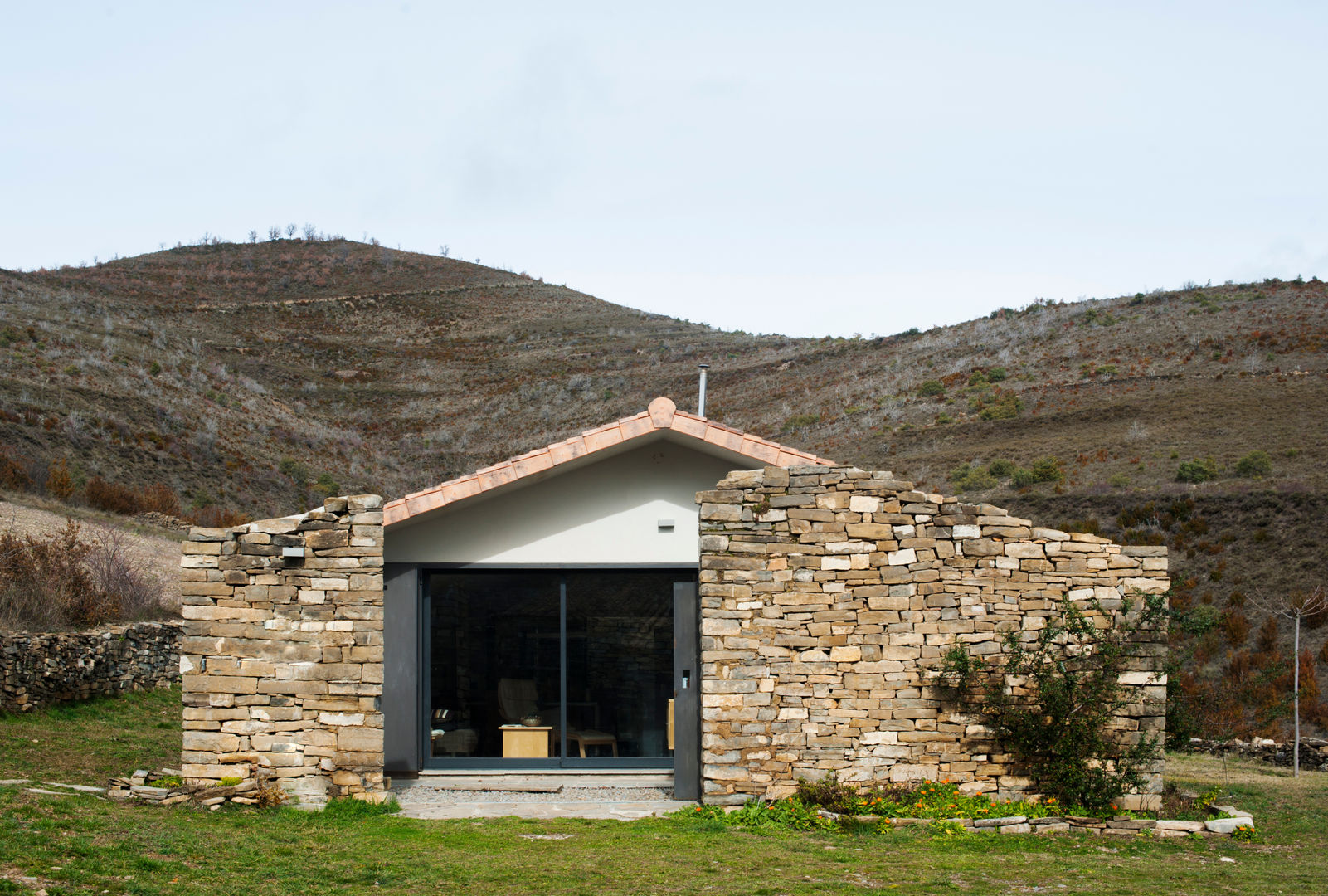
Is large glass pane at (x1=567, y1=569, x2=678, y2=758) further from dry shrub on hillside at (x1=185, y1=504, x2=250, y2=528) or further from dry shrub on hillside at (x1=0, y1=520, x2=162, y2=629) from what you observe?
dry shrub on hillside at (x1=185, y1=504, x2=250, y2=528)

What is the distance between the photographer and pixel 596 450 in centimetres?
1198

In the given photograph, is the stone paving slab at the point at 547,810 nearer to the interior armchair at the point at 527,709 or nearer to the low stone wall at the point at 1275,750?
the interior armchair at the point at 527,709

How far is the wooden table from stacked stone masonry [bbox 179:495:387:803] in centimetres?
260

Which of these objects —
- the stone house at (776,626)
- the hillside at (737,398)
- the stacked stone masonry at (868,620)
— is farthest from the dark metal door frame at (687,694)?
the hillside at (737,398)

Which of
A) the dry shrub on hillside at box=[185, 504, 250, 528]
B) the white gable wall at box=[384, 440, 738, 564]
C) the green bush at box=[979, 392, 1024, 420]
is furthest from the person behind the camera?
the green bush at box=[979, 392, 1024, 420]

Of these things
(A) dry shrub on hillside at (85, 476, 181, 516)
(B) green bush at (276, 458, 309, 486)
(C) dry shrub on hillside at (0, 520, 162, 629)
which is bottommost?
(C) dry shrub on hillside at (0, 520, 162, 629)

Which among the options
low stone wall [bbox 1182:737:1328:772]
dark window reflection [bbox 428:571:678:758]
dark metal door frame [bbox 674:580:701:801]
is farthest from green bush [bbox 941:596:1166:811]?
low stone wall [bbox 1182:737:1328:772]

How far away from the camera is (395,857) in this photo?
869cm

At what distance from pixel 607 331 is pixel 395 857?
53257 mm

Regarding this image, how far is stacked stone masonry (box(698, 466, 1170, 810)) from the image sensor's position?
1064 cm

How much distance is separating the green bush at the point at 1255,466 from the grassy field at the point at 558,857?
19.1 m

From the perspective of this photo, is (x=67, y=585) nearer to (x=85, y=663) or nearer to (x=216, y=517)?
(x=85, y=663)

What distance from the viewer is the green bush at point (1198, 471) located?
28703 mm

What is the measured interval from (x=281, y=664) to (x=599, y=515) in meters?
4.06
